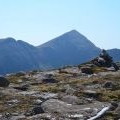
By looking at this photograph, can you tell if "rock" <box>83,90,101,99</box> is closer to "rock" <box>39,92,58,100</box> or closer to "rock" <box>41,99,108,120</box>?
"rock" <box>39,92,58,100</box>

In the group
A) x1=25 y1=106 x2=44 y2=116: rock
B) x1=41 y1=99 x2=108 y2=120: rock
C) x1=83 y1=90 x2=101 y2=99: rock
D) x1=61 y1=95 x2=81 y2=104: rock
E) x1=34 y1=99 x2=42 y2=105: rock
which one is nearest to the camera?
x1=41 y1=99 x2=108 y2=120: rock

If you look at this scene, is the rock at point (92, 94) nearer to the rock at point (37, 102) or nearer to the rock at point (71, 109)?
the rock at point (37, 102)

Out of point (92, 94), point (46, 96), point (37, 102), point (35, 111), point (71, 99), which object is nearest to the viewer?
point (35, 111)

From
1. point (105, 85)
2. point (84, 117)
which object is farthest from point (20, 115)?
point (105, 85)

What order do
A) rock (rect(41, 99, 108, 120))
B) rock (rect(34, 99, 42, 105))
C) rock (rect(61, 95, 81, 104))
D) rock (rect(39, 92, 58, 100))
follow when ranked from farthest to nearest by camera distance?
rock (rect(39, 92, 58, 100)), rock (rect(34, 99, 42, 105)), rock (rect(61, 95, 81, 104)), rock (rect(41, 99, 108, 120))

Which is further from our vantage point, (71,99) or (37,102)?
(37,102)

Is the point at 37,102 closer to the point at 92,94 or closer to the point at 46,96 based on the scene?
the point at 46,96

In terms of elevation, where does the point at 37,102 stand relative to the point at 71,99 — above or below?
below

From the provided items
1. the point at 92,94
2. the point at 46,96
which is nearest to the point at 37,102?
the point at 46,96

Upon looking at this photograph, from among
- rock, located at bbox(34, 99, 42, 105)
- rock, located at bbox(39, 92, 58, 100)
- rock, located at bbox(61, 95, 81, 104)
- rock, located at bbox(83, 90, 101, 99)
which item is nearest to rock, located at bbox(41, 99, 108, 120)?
rock, located at bbox(61, 95, 81, 104)

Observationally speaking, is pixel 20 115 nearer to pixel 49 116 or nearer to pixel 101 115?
pixel 49 116

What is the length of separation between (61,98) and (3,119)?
8.43 meters

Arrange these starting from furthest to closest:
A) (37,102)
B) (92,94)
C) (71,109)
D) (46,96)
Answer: (92,94), (46,96), (37,102), (71,109)

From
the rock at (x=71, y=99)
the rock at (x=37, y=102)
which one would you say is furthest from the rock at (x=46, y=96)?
the rock at (x=71, y=99)
